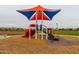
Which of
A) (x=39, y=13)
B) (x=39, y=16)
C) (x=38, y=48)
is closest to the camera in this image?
(x=38, y=48)

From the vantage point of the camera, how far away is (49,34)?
12602mm

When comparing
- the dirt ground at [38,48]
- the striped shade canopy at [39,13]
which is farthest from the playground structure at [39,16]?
the dirt ground at [38,48]

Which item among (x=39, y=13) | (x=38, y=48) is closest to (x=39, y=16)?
(x=39, y=13)

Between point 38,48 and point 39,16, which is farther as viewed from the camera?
point 39,16

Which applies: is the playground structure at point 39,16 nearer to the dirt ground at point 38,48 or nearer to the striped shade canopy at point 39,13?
the striped shade canopy at point 39,13

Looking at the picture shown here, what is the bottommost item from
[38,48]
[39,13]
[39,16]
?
[38,48]

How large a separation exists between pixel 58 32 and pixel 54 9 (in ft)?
12.1

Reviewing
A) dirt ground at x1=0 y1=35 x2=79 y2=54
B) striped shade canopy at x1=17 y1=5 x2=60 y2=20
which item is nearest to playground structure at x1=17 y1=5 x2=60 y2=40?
striped shade canopy at x1=17 y1=5 x2=60 y2=20

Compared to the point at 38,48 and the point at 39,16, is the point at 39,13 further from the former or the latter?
the point at 38,48

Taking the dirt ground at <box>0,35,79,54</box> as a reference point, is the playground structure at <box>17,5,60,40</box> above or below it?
above

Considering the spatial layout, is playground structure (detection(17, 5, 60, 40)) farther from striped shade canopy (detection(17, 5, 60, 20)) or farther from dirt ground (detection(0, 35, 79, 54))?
dirt ground (detection(0, 35, 79, 54))
